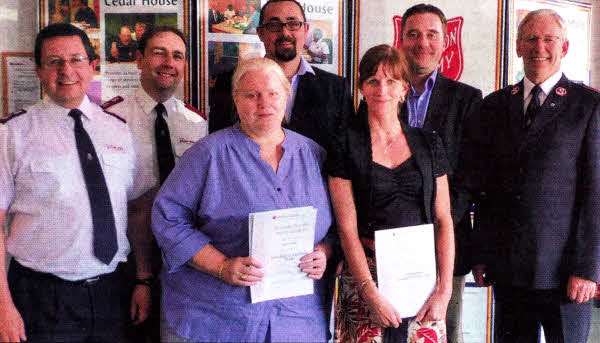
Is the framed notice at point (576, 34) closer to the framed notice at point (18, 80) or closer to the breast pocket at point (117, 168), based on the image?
the breast pocket at point (117, 168)

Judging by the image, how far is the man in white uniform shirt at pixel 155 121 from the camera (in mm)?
2178

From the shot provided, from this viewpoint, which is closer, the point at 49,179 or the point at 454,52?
the point at 49,179

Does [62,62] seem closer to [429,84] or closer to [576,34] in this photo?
[429,84]

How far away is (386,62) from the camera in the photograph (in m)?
1.82

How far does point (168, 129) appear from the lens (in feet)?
7.68

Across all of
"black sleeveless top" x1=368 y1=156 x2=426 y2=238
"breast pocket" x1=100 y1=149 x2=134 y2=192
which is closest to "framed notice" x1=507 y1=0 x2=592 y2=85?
"black sleeveless top" x1=368 y1=156 x2=426 y2=238

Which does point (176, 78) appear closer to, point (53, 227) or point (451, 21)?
point (53, 227)

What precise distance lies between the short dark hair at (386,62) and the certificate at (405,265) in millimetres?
540

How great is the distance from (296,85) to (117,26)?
1164 mm

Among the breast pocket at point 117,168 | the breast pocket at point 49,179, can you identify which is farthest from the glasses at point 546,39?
the breast pocket at point 49,179

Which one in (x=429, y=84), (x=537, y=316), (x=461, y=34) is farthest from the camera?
(x=461, y=34)

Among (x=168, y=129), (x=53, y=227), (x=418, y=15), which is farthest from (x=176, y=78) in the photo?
(x=418, y=15)

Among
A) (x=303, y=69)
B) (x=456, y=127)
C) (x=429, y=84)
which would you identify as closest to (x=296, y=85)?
(x=303, y=69)

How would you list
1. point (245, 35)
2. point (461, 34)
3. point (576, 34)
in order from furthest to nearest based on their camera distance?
point (576, 34)
point (461, 34)
point (245, 35)
